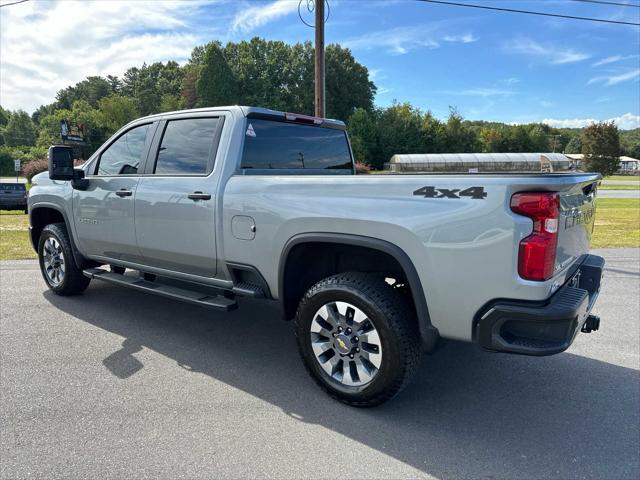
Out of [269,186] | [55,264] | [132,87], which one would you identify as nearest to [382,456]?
[269,186]

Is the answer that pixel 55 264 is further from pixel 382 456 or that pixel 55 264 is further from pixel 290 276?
pixel 382 456

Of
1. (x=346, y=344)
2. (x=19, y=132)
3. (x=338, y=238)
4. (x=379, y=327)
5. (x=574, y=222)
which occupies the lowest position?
(x=346, y=344)

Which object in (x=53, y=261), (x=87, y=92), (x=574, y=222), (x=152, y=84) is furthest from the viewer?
(x=87, y=92)

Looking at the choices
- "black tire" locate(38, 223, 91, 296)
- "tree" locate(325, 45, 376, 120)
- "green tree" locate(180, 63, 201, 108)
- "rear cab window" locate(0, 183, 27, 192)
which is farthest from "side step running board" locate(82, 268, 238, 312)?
"green tree" locate(180, 63, 201, 108)

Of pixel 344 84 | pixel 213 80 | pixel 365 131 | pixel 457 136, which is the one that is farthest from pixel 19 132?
pixel 457 136

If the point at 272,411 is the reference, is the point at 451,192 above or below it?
above

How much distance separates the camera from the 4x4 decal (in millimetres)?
2447

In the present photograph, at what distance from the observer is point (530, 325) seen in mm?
2482

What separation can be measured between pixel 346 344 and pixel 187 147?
2.23m

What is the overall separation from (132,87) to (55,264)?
109 m

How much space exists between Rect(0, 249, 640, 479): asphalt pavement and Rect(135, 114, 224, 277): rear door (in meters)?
0.83

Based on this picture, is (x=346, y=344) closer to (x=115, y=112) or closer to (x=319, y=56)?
(x=319, y=56)

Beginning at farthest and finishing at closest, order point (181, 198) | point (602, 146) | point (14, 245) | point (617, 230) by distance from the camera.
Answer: point (602, 146) < point (617, 230) < point (14, 245) < point (181, 198)

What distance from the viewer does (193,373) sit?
11.7 feet
